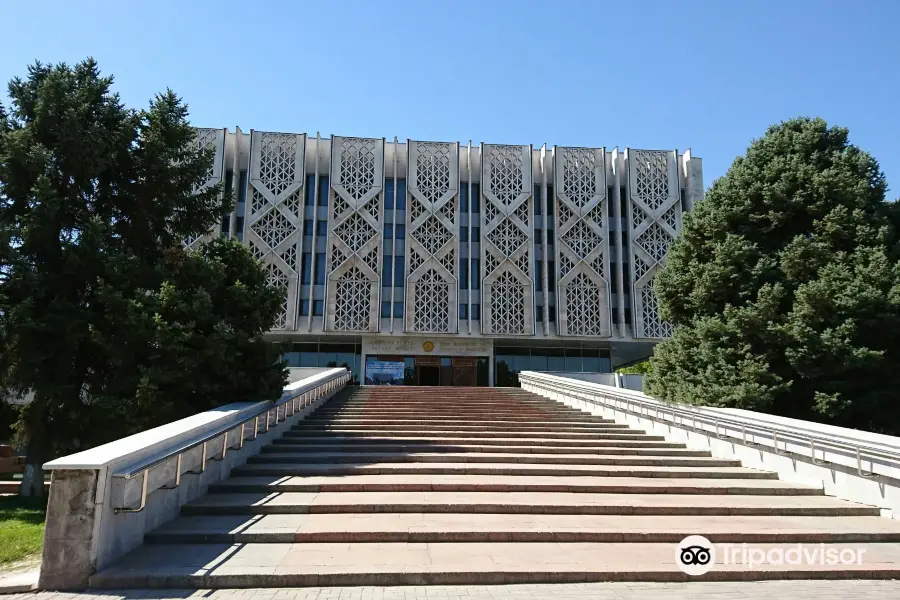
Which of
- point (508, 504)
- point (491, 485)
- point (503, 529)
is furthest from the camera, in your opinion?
point (491, 485)

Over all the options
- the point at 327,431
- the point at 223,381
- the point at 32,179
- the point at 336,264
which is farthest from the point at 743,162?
the point at 336,264

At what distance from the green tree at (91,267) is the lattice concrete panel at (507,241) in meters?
20.9

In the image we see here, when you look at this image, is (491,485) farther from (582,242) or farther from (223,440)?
(582,242)

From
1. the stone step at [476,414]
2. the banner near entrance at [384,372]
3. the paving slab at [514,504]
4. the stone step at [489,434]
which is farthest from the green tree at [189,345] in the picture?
the banner near entrance at [384,372]

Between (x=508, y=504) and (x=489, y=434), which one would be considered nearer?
(x=508, y=504)

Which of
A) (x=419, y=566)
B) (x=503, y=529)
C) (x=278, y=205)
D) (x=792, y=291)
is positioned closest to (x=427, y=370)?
(x=278, y=205)

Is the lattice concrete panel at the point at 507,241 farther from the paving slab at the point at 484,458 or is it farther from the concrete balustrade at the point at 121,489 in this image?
→ the concrete balustrade at the point at 121,489

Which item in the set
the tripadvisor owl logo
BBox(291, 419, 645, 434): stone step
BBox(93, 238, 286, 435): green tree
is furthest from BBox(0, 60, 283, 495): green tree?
the tripadvisor owl logo

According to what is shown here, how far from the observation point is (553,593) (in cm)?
476

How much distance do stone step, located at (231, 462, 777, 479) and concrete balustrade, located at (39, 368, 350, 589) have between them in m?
0.95

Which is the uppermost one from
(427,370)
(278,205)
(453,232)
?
(278,205)

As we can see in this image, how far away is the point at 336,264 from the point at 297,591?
A: 27.4 meters

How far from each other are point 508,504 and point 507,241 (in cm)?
2598

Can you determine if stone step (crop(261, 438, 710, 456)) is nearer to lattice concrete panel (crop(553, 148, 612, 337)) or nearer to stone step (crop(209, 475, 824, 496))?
stone step (crop(209, 475, 824, 496))
